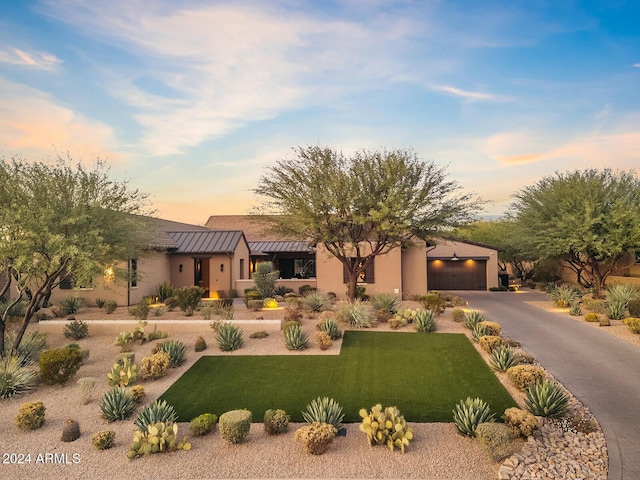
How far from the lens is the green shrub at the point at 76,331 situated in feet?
47.7

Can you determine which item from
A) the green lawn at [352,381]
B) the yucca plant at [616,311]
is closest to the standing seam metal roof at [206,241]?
the green lawn at [352,381]

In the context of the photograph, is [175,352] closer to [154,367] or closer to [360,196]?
[154,367]

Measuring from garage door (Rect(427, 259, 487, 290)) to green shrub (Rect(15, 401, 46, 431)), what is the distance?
1098 inches

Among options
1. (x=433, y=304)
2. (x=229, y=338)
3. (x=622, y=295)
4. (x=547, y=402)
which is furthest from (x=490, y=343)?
(x=622, y=295)

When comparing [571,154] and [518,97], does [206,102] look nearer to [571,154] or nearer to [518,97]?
[518,97]

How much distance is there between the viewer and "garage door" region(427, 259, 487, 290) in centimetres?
3155

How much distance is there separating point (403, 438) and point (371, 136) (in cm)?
1548

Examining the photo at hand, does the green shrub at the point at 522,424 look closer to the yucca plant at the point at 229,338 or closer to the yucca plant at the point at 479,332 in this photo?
the yucca plant at the point at 479,332

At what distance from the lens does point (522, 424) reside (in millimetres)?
6961

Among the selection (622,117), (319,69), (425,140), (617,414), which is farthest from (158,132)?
(622,117)

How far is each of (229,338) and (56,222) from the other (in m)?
6.25

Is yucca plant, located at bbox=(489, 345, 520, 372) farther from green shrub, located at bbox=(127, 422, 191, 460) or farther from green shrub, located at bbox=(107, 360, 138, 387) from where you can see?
green shrub, located at bbox=(107, 360, 138, 387)

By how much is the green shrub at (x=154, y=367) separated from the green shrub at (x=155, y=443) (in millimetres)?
3766

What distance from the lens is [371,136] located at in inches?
774
